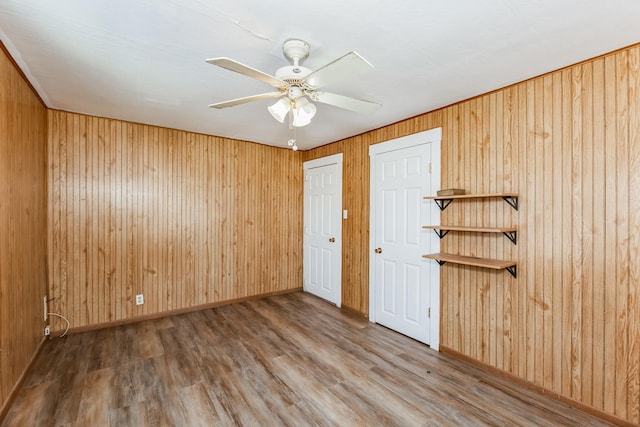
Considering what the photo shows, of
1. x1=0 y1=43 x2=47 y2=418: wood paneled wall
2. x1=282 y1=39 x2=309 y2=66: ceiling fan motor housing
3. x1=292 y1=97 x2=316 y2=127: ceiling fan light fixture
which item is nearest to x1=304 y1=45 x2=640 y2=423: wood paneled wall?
x1=292 y1=97 x2=316 y2=127: ceiling fan light fixture

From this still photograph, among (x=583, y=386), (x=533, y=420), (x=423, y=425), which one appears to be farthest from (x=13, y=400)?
(x=583, y=386)

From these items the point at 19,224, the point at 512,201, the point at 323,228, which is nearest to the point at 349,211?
the point at 323,228

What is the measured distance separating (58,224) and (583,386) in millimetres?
4984

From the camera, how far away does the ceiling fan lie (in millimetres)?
1430

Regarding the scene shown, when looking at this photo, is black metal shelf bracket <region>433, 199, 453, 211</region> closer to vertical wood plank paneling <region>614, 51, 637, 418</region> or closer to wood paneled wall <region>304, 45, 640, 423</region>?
wood paneled wall <region>304, 45, 640, 423</region>

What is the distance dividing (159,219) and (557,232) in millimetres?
4184

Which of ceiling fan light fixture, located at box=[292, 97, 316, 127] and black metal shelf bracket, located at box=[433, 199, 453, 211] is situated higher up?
ceiling fan light fixture, located at box=[292, 97, 316, 127]

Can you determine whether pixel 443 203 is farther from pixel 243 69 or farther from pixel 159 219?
pixel 159 219

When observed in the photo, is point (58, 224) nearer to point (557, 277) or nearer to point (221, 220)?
point (221, 220)

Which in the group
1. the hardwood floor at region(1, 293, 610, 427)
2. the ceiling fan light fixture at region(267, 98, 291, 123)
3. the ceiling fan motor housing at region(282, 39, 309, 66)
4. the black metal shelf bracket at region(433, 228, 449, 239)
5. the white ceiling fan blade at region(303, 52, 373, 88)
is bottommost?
the hardwood floor at region(1, 293, 610, 427)

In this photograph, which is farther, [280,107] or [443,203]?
[443,203]

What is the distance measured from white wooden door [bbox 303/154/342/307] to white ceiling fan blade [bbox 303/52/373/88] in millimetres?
2645

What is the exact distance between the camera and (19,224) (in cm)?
225

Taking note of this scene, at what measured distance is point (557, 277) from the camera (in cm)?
218
